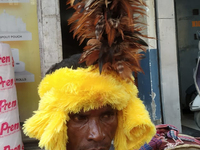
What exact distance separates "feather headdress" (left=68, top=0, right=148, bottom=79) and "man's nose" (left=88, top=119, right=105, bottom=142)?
295 millimetres

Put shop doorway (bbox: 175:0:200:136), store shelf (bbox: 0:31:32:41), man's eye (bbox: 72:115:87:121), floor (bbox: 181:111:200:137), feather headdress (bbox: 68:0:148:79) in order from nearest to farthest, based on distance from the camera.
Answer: feather headdress (bbox: 68:0:148:79) < man's eye (bbox: 72:115:87:121) < store shelf (bbox: 0:31:32:41) < floor (bbox: 181:111:200:137) < shop doorway (bbox: 175:0:200:136)

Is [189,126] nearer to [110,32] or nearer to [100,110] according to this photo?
[100,110]

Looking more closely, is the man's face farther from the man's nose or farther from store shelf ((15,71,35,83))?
store shelf ((15,71,35,83))

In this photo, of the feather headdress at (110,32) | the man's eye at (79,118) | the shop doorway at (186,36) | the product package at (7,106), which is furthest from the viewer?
the shop doorway at (186,36)

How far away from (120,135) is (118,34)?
627 mm

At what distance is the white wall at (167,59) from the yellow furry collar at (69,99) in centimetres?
324

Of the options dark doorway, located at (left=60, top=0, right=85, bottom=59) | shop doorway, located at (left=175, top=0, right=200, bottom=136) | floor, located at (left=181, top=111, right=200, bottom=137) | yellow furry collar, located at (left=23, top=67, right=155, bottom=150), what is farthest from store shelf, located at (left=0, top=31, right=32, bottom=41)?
shop doorway, located at (left=175, top=0, right=200, bottom=136)

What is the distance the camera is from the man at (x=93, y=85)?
1260 millimetres

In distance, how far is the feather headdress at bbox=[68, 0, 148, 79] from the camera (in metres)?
1.24

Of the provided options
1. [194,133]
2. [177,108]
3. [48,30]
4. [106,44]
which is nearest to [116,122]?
[106,44]

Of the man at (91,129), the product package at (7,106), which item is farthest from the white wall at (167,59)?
the man at (91,129)

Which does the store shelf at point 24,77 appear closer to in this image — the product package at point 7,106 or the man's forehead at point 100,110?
the product package at point 7,106

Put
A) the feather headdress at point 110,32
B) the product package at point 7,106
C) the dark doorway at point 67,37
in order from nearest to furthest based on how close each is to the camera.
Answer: the feather headdress at point 110,32 → the product package at point 7,106 → the dark doorway at point 67,37

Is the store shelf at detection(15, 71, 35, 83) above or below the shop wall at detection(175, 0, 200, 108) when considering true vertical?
below
